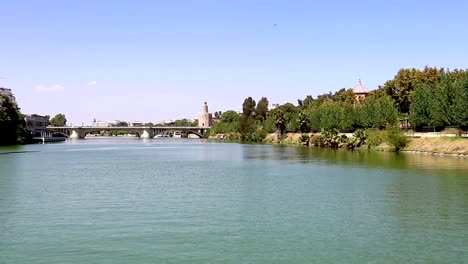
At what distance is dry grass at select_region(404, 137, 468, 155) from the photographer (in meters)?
91.1

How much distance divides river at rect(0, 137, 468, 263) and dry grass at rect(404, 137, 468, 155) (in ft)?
117

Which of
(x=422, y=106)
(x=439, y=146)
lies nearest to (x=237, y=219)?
(x=439, y=146)

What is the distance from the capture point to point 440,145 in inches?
3836

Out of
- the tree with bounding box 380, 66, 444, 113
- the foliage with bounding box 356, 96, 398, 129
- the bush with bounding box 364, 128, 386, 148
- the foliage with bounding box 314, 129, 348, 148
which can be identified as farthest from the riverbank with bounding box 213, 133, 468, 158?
the tree with bounding box 380, 66, 444, 113

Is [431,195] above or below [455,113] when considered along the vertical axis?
below

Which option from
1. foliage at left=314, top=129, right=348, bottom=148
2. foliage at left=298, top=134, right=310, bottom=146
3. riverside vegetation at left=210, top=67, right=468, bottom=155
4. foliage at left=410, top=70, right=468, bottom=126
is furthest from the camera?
foliage at left=298, top=134, right=310, bottom=146

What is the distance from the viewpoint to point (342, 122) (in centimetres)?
15262

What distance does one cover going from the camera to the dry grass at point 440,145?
91062mm

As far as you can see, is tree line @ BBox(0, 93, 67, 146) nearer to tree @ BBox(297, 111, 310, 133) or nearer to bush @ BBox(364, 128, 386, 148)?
tree @ BBox(297, 111, 310, 133)

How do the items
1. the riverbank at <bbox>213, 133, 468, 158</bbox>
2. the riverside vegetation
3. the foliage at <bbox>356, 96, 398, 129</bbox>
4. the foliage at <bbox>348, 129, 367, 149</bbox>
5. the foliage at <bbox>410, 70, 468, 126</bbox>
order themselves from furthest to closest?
the foliage at <bbox>356, 96, 398, 129</bbox>
the foliage at <bbox>348, 129, 367, 149</bbox>
the riverside vegetation
the foliage at <bbox>410, 70, 468, 126</bbox>
the riverbank at <bbox>213, 133, 468, 158</bbox>

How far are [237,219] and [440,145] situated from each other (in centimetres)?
7430

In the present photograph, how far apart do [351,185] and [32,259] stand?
33.7 metres

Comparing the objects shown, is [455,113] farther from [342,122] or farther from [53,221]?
[53,221]

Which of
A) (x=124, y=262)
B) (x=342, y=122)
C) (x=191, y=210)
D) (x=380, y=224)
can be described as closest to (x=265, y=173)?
(x=191, y=210)
